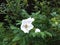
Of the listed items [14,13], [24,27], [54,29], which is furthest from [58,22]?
[14,13]

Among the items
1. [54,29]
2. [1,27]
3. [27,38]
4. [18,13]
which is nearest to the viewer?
[27,38]

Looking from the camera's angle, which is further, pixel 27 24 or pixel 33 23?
pixel 33 23

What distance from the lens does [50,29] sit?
9.83 ft

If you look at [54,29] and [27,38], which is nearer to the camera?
[27,38]

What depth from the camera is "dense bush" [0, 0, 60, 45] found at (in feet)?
9.32

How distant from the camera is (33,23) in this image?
117 inches

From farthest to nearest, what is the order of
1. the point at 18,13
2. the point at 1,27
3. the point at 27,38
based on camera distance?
1. the point at 18,13
2. the point at 1,27
3. the point at 27,38

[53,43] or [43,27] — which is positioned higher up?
[43,27]

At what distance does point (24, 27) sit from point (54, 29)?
0.45m

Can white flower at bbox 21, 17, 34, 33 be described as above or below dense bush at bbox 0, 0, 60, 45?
above

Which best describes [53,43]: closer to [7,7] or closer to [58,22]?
[58,22]

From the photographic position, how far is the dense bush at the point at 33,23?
2840 mm

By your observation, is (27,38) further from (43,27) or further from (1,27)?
(1,27)

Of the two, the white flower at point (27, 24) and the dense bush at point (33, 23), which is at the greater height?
the white flower at point (27, 24)
